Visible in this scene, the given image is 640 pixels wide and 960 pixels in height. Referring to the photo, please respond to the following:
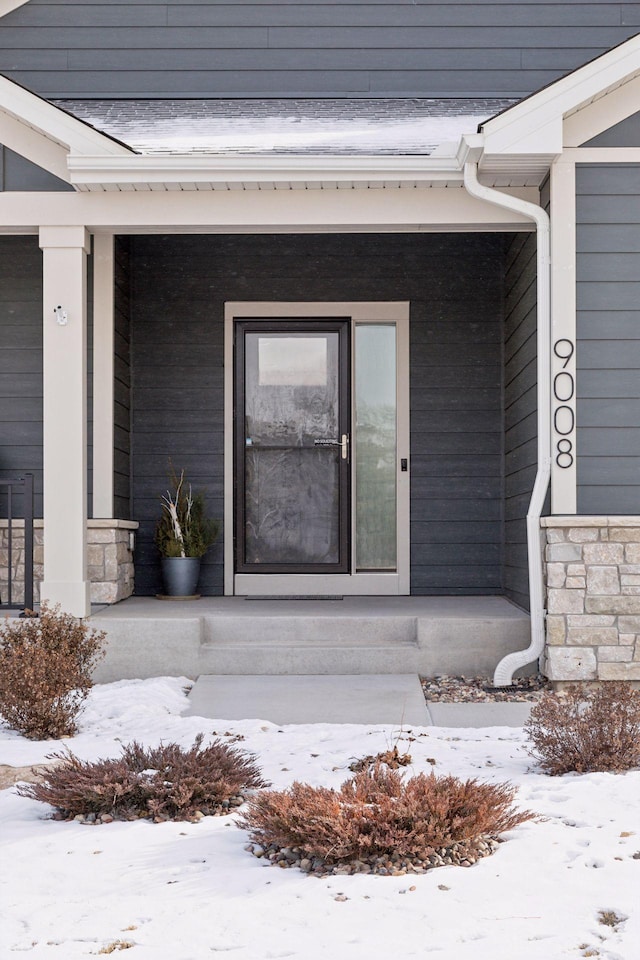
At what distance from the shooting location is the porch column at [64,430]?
514 centimetres

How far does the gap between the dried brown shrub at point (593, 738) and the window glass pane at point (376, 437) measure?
3.29 metres

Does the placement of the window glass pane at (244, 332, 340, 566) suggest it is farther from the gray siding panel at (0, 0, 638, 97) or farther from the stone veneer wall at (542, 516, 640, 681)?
the stone veneer wall at (542, 516, 640, 681)

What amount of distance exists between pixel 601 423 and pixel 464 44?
134 inches

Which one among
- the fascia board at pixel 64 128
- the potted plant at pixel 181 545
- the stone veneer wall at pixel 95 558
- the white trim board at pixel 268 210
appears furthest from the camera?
the potted plant at pixel 181 545

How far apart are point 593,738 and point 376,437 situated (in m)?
3.61

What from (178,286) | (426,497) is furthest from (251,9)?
(426,497)

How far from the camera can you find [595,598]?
477 centimetres

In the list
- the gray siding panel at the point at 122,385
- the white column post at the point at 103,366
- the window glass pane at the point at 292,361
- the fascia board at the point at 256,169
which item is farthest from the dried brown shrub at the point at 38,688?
the window glass pane at the point at 292,361

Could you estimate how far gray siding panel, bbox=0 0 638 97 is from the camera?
681 cm

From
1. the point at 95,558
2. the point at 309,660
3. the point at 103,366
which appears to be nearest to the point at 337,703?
the point at 309,660

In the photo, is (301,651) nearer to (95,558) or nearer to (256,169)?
(95,558)

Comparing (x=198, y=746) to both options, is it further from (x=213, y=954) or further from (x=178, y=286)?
(x=178, y=286)

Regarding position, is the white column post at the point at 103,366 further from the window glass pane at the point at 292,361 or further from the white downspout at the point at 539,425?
the white downspout at the point at 539,425

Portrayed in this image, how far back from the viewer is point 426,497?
6613 mm
